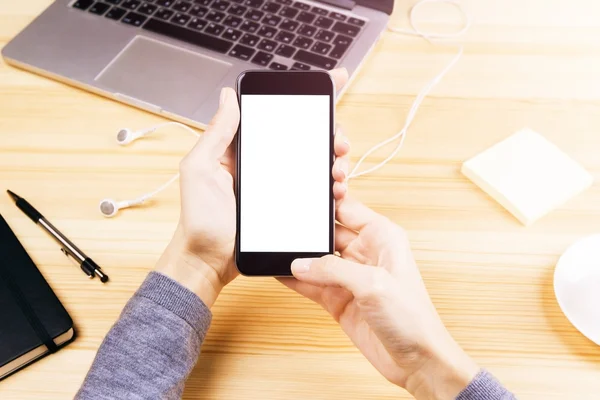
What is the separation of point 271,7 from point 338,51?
0.43 ft

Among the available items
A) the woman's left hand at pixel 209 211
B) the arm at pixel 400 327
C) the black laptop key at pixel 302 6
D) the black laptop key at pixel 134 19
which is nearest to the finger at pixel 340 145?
the woman's left hand at pixel 209 211

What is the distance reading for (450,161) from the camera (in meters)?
0.75

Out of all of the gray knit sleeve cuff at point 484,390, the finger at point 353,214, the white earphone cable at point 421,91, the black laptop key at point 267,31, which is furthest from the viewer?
the black laptop key at point 267,31

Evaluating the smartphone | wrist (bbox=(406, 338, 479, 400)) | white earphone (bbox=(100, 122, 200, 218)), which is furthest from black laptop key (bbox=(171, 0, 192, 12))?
wrist (bbox=(406, 338, 479, 400))

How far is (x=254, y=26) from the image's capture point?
0.86m

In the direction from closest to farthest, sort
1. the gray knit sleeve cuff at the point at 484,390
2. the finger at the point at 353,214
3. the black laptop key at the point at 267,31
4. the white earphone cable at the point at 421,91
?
1. the gray knit sleeve cuff at the point at 484,390
2. the finger at the point at 353,214
3. the white earphone cable at the point at 421,91
4. the black laptop key at the point at 267,31

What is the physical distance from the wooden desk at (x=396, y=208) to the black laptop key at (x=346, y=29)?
0.16 feet

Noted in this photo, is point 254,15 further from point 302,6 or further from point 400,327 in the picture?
point 400,327

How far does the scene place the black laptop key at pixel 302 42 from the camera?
831 mm

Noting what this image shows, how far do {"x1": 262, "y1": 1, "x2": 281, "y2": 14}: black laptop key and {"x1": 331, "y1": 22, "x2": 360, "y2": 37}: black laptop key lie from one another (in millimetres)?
92

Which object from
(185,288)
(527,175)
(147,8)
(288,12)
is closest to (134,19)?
(147,8)

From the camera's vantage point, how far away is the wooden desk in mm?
587

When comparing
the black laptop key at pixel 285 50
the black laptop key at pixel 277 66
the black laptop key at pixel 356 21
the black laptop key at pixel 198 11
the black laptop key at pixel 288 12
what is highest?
the black laptop key at pixel 288 12

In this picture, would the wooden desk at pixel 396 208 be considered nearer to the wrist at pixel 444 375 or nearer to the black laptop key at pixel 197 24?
the wrist at pixel 444 375
